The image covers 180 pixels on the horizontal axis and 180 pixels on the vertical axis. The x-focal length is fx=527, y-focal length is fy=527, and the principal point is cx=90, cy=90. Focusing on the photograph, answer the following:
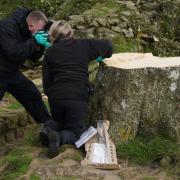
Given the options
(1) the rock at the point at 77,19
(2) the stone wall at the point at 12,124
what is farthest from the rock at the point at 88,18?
(2) the stone wall at the point at 12,124

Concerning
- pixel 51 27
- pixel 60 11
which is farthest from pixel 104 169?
pixel 60 11

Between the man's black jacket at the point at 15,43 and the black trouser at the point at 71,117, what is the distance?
65 centimetres

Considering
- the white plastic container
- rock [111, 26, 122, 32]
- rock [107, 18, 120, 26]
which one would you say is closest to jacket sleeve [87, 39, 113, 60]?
the white plastic container

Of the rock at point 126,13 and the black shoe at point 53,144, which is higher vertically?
the black shoe at point 53,144

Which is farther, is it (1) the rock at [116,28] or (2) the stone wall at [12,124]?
(1) the rock at [116,28]

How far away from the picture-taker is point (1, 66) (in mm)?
6176

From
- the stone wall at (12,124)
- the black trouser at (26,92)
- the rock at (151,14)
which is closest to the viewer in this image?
the black trouser at (26,92)

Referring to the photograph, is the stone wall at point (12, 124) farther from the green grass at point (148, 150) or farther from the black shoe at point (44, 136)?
the green grass at point (148, 150)

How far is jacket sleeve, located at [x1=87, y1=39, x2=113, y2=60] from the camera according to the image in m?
5.83

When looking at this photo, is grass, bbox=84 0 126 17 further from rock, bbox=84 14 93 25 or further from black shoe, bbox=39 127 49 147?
black shoe, bbox=39 127 49 147

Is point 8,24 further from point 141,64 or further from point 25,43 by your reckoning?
point 141,64

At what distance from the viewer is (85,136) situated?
575 centimetres

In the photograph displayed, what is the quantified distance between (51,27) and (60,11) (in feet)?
20.7

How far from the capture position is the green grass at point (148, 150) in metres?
5.45
